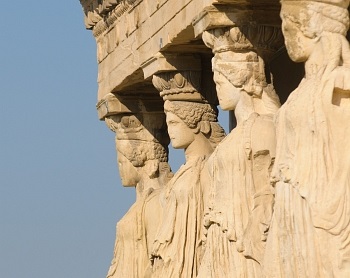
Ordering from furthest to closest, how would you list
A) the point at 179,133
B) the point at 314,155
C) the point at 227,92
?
the point at 179,133
the point at 227,92
the point at 314,155

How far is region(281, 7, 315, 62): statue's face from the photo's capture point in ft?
49.4

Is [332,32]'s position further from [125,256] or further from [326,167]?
[125,256]

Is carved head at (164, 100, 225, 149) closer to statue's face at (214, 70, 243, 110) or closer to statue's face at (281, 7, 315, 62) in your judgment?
statue's face at (214, 70, 243, 110)

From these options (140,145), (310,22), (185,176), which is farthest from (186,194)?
(310,22)

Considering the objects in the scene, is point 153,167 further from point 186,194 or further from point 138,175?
point 186,194

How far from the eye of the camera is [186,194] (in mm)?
19000

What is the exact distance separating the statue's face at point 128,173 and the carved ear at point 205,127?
253cm

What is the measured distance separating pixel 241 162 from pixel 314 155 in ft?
7.61

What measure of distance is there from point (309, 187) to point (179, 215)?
14.9 feet

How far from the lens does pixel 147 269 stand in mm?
21188

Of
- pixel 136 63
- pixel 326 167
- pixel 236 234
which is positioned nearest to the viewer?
pixel 326 167

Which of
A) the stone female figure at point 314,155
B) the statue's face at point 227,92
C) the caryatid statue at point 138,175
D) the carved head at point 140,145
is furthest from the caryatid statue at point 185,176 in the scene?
Result: the stone female figure at point 314,155

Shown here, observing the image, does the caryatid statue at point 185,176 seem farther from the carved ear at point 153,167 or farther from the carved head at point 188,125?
the carved ear at point 153,167

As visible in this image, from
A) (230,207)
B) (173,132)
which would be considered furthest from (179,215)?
(230,207)
